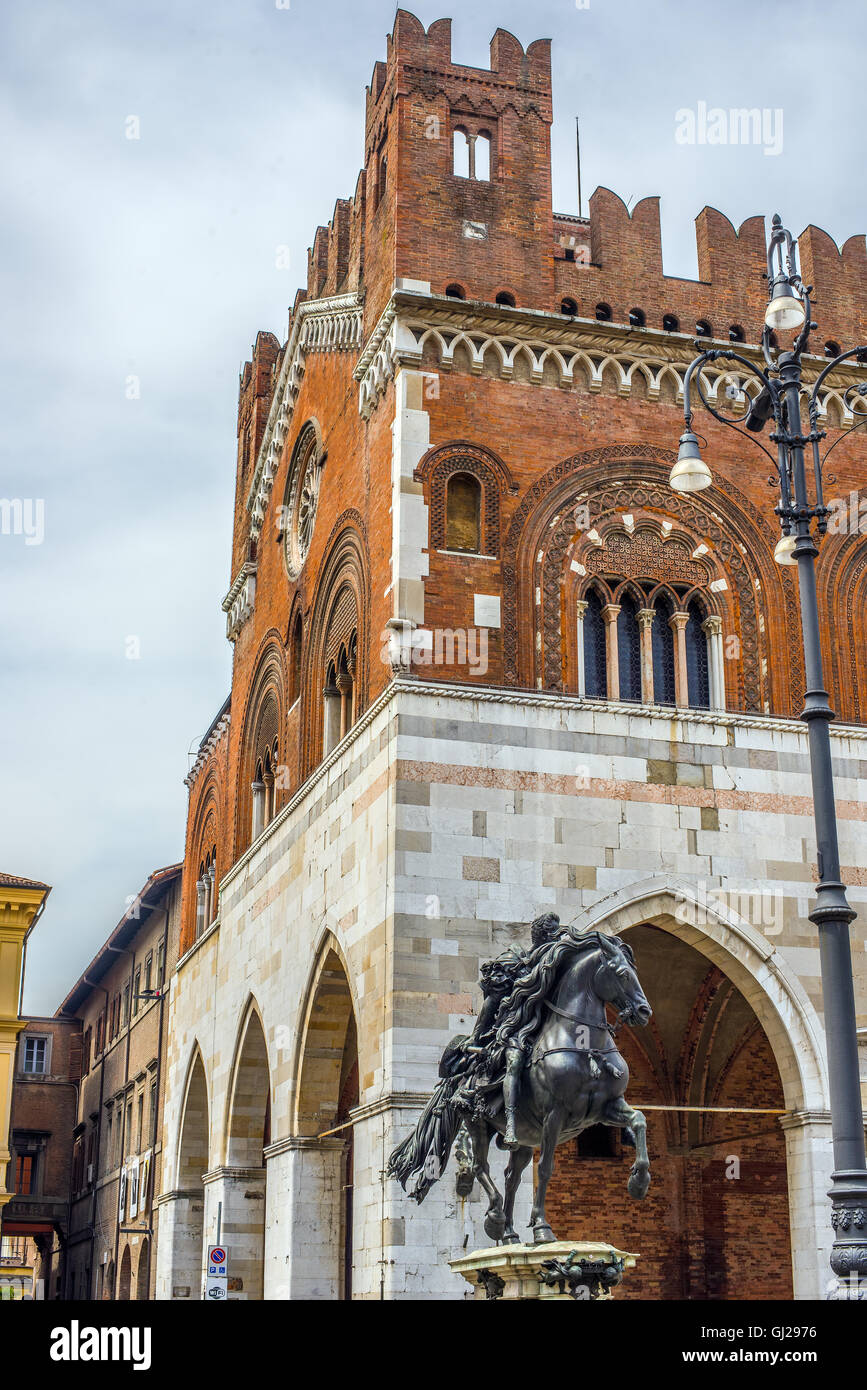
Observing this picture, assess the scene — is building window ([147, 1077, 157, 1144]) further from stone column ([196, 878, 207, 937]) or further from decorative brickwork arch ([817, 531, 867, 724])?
decorative brickwork arch ([817, 531, 867, 724])

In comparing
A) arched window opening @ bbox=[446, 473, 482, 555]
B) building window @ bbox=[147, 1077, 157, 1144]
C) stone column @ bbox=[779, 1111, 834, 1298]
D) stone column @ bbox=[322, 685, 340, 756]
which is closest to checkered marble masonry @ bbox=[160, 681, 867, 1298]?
stone column @ bbox=[779, 1111, 834, 1298]

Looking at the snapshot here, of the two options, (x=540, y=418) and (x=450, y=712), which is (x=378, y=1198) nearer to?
(x=450, y=712)

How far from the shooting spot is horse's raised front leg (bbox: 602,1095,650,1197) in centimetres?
1117

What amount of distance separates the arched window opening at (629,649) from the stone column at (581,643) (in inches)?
17.8

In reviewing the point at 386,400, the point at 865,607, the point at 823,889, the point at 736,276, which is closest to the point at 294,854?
the point at 386,400

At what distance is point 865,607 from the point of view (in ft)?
63.9

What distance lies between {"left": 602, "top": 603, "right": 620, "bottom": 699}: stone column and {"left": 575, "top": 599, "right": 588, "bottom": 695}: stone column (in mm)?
272

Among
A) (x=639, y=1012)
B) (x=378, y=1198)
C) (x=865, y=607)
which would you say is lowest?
(x=378, y=1198)

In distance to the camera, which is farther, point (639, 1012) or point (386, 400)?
point (386, 400)

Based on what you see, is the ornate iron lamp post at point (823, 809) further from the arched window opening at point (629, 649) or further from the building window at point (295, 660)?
the building window at point (295, 660)

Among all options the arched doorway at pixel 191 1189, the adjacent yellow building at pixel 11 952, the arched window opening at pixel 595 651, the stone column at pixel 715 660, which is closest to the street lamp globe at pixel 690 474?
the arched window opening at pixel 595 651

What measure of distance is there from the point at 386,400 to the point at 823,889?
33.1 ft

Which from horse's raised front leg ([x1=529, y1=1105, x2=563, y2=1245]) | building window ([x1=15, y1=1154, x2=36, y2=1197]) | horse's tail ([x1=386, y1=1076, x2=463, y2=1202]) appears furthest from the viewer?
building window ([x1=15, y1=1154, x2=36, y2=1197])
